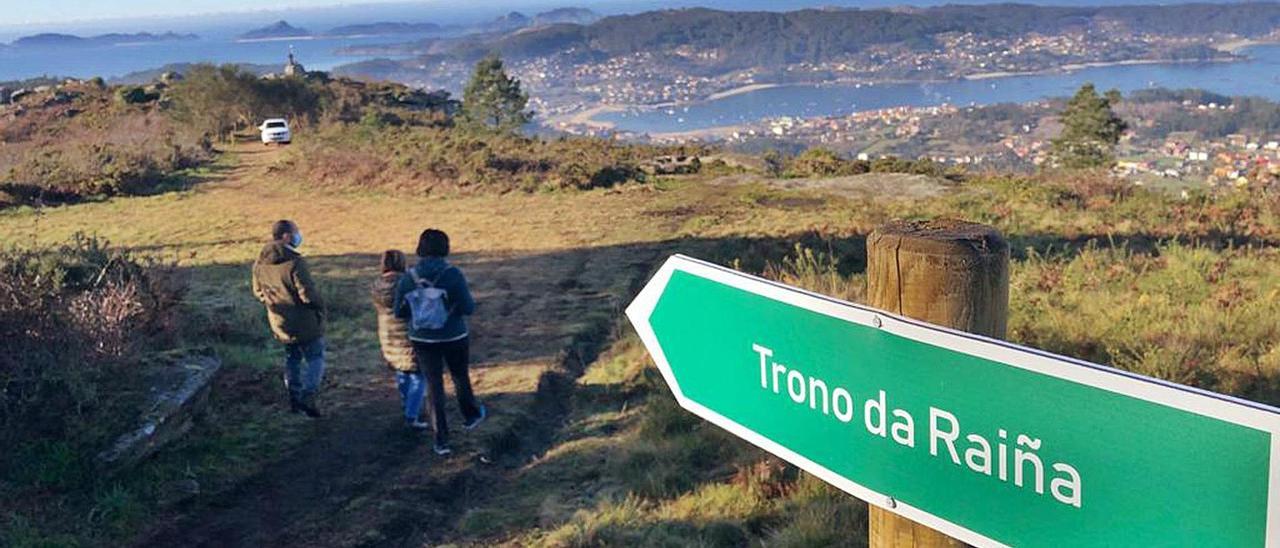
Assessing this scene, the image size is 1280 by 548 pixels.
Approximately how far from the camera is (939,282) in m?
1.44

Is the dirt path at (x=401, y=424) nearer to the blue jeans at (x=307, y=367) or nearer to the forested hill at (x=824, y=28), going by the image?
the blue jeans at (x=307, y=367)

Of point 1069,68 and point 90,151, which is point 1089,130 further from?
point 1069,68

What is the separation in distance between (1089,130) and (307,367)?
87.0ft

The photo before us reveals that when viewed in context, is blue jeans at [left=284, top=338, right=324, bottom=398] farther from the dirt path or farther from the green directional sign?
the green directional sign

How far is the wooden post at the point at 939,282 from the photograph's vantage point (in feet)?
4.71

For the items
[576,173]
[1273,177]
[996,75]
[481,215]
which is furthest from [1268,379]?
[996,75]

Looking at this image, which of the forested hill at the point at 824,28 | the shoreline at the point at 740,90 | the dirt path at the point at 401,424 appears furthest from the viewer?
the forested hill at the point at 824,28

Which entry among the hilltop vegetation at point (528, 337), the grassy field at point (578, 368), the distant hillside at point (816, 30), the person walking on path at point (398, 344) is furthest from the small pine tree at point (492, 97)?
the distant hillside at point (816, 30)

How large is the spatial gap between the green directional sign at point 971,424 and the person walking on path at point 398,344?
454 centimetres

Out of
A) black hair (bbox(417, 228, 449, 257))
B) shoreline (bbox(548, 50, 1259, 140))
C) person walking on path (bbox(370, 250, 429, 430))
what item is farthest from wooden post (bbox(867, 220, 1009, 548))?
shoreline (bbox(548, 50, 1259, 140))

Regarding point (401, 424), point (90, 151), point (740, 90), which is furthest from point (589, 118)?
point (401, 424)

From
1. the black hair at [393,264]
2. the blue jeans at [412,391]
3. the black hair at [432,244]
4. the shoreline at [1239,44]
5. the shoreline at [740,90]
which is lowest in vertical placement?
the shoreline at [740,90]

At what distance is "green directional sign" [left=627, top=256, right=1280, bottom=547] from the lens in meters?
1.09

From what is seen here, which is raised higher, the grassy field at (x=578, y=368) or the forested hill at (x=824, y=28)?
the forested hill at (x=824, y=28)
